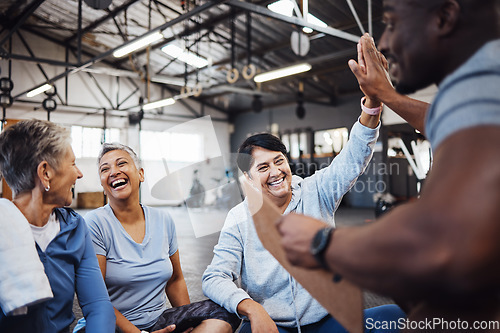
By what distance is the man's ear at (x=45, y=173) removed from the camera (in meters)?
1.13

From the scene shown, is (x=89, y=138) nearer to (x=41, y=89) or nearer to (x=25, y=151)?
(x=41, y=89)

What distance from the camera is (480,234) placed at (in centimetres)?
46

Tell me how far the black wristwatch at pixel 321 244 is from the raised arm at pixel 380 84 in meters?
0.68

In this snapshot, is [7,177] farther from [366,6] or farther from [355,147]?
[366,6]

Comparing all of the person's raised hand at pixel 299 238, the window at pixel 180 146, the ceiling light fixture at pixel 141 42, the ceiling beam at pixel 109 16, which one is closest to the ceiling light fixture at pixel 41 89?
the ceiling beam at pixel 109 16

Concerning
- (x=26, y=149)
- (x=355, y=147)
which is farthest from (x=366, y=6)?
(x=26, y=149)

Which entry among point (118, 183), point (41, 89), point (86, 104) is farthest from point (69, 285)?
point (86, 104)

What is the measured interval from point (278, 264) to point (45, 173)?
0.87 metres

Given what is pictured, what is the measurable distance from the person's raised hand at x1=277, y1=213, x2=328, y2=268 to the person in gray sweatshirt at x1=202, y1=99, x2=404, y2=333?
0.79 m

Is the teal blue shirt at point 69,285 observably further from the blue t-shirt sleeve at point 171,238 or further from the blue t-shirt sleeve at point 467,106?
the blue t-shirt sleeve at point 467,106

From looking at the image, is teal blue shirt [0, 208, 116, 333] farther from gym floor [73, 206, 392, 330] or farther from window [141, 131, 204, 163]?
window [141, 131, 204, 163]

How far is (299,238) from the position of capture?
0.62 metres

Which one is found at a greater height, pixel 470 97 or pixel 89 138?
pixel 89 138

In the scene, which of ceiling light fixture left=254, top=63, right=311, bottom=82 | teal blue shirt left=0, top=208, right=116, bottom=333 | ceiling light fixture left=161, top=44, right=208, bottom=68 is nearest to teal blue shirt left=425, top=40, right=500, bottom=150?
teal blue shirt left=0, top=208, right=116, bottom=333
